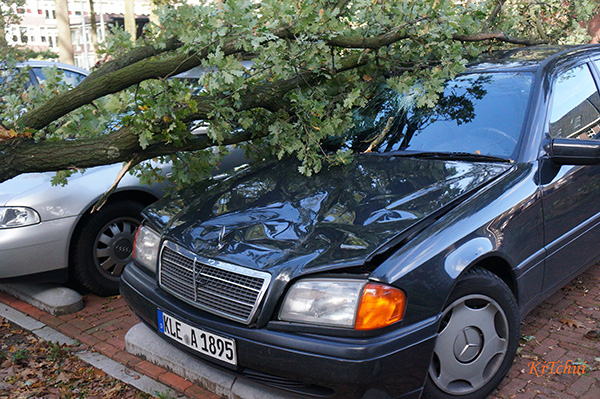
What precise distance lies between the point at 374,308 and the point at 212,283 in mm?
782

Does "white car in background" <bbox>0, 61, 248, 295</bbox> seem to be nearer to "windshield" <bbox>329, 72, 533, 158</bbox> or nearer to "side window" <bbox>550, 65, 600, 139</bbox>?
"windshield" <bbox>329, 72, 533, 158</bbox>

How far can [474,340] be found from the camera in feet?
8.75

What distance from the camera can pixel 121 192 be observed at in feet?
14.7

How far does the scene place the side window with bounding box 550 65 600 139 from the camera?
3312mm

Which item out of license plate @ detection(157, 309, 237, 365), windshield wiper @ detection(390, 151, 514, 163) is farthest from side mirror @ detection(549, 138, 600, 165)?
license plate @ detection(157, 309, 237, 365)

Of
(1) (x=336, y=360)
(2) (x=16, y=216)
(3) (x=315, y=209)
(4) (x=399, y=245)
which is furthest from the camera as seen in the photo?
(2) (x=16, y=216)

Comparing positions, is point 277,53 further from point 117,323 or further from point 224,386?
point 117,323

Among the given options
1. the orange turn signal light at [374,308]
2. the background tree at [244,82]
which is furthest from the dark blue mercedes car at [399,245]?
the background tree at [244,82]

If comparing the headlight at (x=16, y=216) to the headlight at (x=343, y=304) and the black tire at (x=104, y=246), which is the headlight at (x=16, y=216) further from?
the headlight at (x=343, y=304)

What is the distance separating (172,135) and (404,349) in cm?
→ 180

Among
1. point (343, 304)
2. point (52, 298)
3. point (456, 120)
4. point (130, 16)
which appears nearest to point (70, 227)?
point (52, 298)

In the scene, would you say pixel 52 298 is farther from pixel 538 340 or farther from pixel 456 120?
pixel 538 340

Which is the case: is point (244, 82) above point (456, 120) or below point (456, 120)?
above

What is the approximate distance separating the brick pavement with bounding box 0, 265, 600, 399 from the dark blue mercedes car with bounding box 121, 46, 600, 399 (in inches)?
13.3
